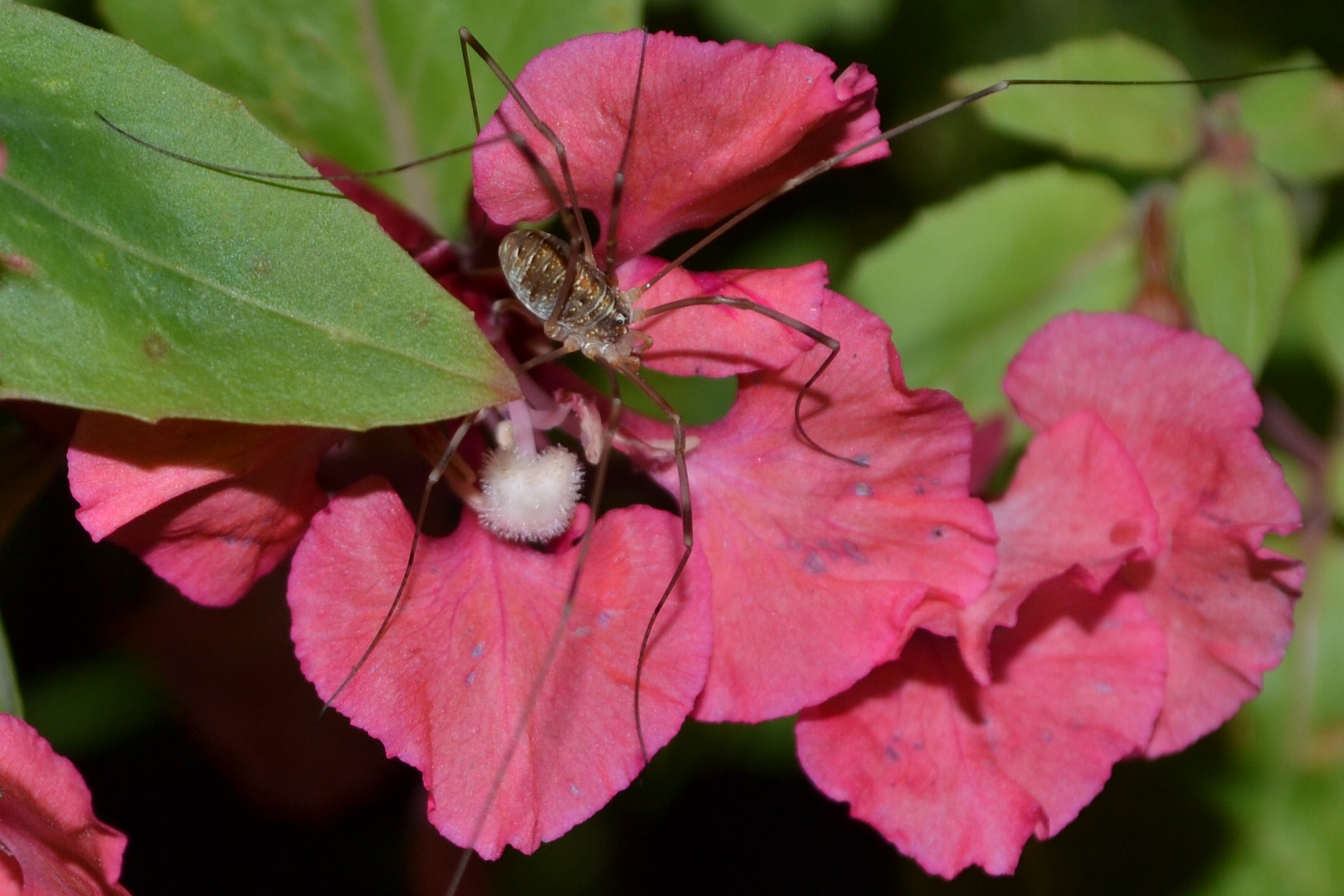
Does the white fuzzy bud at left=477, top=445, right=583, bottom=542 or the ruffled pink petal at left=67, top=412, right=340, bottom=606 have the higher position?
the ruffled pink petal at left=67, top=412, right=340, bottom=606

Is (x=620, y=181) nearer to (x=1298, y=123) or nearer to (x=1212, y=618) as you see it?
(x=1212, y=618)

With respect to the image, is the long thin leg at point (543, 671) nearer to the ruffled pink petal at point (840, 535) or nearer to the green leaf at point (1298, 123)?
the ruffled pink petal at point (840, 535)

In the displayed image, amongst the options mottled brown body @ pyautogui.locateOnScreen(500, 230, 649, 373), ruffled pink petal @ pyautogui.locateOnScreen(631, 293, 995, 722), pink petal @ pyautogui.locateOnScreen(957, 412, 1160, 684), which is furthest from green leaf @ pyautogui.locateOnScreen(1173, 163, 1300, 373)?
mottled brown body @ pyautogui.locateOnScreen(500, 230, 649, 373)

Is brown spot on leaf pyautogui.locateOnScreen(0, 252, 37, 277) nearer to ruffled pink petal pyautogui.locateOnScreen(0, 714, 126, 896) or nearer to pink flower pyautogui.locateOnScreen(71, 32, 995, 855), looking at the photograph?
pink flower pyautogui.locateOnScreen(71, 32, 995, 855)

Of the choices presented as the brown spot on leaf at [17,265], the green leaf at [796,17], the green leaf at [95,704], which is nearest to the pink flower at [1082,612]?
the brown spot on leaf at [17,265]

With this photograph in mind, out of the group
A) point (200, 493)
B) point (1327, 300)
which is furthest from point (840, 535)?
point (1327, 300)

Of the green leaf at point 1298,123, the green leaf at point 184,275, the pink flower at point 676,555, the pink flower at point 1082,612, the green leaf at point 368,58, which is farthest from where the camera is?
the green leaf at point 1298,123
